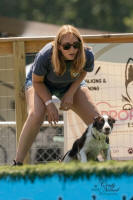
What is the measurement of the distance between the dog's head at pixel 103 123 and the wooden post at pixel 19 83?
112 centimetres

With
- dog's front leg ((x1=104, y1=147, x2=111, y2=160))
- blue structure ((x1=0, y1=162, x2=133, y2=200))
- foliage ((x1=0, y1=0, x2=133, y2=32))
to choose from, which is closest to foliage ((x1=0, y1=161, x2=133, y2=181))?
blue structure ((x1=0, y1=162, x2=133, y2=200))

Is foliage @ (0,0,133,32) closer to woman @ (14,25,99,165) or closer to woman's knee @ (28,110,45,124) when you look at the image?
woman @ (14,25,99,165)

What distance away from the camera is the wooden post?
761 centimetres

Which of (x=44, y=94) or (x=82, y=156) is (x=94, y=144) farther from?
(x=44, y=94)

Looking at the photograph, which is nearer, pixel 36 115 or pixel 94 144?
pixel 36 115

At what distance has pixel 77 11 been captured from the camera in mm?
45719

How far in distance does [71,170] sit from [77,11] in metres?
41.6

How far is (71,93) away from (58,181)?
192 centimetres

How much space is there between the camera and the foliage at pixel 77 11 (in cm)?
4416

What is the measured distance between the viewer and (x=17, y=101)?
25.0ft

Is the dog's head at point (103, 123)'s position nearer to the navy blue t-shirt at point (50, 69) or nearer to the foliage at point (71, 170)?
the navy blue t-shirt at point (50, 69)

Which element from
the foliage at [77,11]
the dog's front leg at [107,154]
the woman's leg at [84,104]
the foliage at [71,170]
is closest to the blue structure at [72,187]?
the foliage at [71,170]

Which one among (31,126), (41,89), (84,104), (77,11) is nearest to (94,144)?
(84,104)

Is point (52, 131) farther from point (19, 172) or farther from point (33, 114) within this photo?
point (19, 172)
